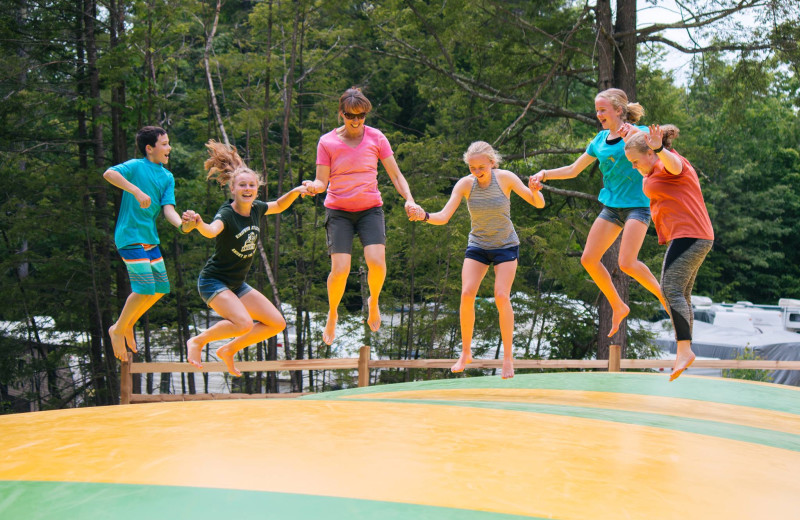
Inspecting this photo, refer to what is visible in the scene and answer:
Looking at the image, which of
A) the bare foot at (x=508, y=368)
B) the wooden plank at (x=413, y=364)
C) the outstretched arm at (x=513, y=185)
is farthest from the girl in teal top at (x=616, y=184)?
the wooden plank at (x=413, y=364)

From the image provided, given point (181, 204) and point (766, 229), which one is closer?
point (181, 204)

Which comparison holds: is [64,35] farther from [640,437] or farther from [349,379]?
[640,437]

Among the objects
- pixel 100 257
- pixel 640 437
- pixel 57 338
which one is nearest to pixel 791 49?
pixel 640 437

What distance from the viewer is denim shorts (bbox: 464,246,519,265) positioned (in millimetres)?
6055

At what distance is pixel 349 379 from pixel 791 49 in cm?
1075

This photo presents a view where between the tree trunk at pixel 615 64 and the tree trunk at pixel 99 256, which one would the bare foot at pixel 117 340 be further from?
the tree trunk at pixel 615 64

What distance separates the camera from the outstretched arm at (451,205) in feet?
19.6

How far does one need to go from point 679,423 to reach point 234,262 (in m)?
3.37

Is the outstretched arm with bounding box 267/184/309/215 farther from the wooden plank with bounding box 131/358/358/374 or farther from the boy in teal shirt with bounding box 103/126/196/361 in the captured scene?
the wooden plank with bounding box 131/358/358/374

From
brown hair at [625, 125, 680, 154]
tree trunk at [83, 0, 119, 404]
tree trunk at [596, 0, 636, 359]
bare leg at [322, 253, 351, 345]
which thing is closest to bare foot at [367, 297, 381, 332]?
bare leg at [322, 253, 351, 345]

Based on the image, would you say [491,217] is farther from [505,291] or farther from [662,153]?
[662,153]

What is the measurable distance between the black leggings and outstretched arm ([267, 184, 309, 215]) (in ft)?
9.01

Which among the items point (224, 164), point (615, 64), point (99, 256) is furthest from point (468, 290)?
point (99, 256)

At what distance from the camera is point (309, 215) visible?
52.0 feet
